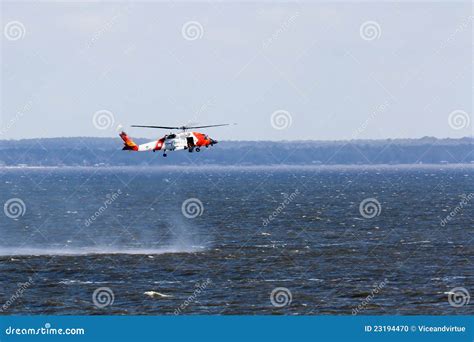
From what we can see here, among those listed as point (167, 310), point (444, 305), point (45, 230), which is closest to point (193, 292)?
point (167, 310)

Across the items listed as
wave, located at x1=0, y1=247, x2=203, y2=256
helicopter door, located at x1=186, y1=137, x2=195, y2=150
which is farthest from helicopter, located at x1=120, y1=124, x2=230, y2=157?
wave, located at x1=0, y1=247, x2=203, y2=256

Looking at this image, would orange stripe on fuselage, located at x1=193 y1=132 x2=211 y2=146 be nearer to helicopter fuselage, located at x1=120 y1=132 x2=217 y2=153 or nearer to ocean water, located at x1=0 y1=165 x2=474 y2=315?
helicopter fuselage, located at x1=120 y1=132 x2=217 y2=153

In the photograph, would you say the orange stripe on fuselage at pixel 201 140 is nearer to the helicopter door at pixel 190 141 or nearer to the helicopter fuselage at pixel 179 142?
the helicopter fuselage at pixel 179 142

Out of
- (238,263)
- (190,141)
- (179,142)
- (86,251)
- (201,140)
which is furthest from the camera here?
(86,251)

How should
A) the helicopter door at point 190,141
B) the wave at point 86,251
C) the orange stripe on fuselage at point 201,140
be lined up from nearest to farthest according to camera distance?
the helicopter door at point 190,141, the orange stripe on fuselage at point 201,140, the wave at point 86,251

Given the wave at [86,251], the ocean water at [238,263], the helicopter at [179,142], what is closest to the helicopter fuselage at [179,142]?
the helicopter at [179,142]

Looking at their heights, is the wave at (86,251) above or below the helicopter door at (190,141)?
above

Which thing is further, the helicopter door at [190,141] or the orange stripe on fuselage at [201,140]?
the orange stripe on fuselage at [201,140]

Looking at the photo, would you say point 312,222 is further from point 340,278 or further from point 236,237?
point 340,278

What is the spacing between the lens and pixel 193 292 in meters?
75.7

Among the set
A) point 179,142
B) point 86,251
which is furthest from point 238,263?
point 179,142

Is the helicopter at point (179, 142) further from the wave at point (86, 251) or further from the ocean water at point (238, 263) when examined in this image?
the wave at point (86, 251)

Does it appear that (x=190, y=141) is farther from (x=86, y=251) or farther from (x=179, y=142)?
(x=86, y=251)

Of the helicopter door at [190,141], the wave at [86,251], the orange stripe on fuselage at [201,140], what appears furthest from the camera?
the wave at [86,251]
